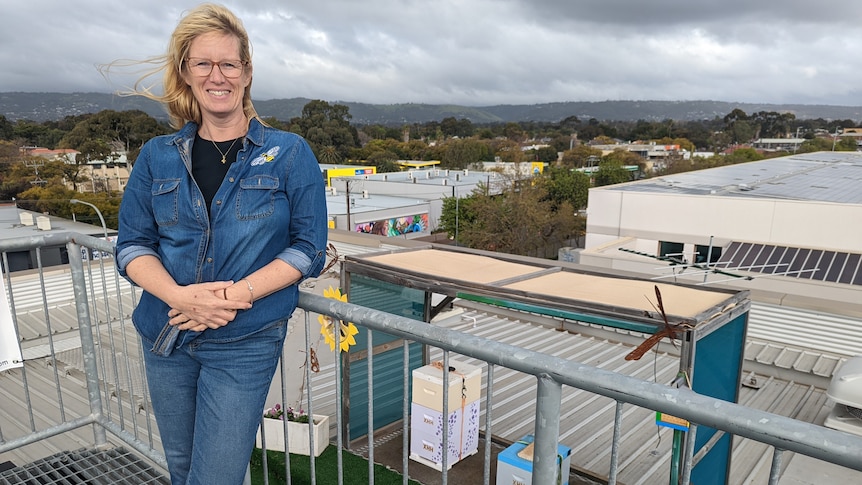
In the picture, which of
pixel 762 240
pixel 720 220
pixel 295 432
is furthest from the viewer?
pixel 720 220

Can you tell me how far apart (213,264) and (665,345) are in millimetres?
9089

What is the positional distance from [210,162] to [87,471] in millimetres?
2242

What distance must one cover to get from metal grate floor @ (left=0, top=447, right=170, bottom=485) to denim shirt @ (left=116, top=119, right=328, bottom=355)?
1555mm

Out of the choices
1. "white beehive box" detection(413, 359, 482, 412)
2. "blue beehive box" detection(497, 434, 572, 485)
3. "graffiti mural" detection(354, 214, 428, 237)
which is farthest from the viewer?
"graffiti mural" detection(354, 214, 428, 237)

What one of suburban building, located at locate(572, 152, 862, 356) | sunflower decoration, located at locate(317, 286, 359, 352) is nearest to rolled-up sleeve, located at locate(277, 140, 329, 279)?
sunflower decoration, located at locate(317, 286, 359, 352)

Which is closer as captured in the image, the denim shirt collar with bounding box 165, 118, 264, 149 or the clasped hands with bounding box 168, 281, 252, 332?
the clasped hands with bounding box 168, 281, 252, 332

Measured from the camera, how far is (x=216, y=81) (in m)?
1.87

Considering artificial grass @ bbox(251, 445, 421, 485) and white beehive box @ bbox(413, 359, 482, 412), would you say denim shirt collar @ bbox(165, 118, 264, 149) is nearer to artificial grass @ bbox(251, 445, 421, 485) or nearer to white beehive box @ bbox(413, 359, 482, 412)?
white beehive box @ bbox(413, 359, 482, 412)

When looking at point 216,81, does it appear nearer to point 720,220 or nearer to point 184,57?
point 184,57

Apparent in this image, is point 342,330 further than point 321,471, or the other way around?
point 321,471

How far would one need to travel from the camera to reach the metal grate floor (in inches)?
117

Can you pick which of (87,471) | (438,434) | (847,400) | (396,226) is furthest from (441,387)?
(396,226)

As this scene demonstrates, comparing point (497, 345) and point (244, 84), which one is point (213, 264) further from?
point (497, 345)

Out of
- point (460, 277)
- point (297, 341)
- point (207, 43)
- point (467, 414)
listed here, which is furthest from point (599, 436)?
point (207, 43)
